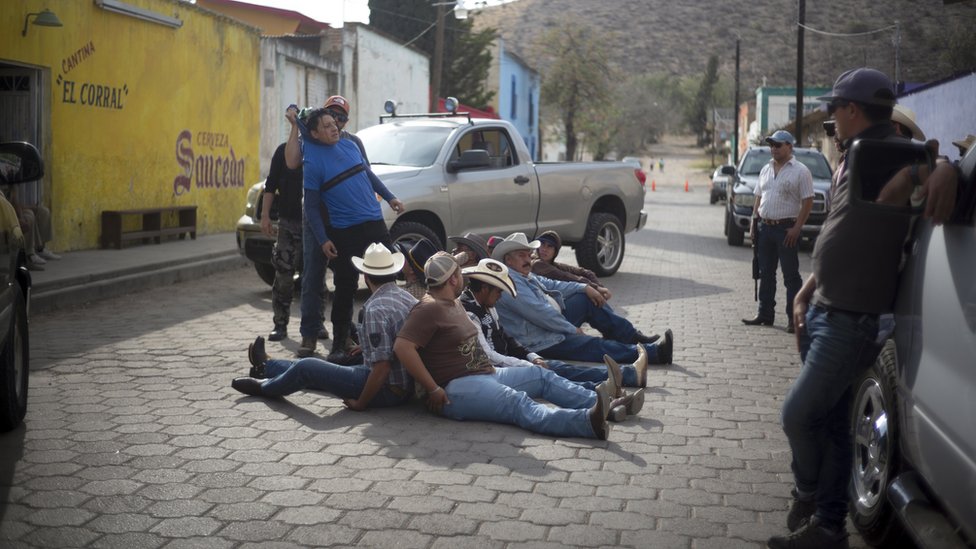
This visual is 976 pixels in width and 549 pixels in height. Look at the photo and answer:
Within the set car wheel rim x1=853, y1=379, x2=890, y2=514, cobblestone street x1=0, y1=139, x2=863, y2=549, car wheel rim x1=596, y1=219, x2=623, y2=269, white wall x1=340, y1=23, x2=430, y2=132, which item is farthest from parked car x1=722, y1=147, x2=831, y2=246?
car wheel rim x1=853, y1=379, x2=890, y2=514

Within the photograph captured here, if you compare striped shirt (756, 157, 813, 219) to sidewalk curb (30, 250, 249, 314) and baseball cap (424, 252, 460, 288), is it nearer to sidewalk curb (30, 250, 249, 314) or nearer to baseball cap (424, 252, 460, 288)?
baseball cap (424, 252, 460, 288)

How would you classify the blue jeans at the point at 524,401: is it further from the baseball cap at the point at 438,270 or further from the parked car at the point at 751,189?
the parked car at the point at 751,189

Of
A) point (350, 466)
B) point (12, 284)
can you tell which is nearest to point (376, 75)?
point (12, 284)

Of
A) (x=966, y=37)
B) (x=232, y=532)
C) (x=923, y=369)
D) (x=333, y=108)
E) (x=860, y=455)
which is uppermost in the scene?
(x=966, y=37)

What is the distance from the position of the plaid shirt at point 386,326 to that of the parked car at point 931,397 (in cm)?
285

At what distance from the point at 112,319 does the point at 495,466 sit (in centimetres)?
617

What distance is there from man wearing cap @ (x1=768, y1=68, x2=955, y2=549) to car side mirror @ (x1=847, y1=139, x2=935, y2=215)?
0.06m

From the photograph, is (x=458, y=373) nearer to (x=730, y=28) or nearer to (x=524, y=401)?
(x=524, y=401)

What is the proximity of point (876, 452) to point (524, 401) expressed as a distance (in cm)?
223

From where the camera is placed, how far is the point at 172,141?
18359 millimetres

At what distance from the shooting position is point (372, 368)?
6391 millimetres

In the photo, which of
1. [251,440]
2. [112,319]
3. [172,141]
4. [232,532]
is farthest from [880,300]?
[172,141]

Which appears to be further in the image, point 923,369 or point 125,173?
point 125,173

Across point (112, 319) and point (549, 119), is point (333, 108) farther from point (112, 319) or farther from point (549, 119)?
point (549, 119)
